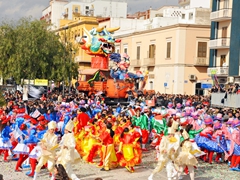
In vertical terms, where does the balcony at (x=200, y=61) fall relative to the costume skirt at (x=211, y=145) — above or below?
above

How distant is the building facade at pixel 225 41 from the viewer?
36438 millimetres

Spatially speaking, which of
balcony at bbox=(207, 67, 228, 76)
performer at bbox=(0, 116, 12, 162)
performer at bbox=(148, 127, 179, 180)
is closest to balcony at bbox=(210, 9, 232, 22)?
balcony at bbox=(207, 67, 228, 76)

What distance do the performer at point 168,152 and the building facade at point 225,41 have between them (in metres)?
25.0

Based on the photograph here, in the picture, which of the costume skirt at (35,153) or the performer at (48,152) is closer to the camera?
the performer at (48,152)

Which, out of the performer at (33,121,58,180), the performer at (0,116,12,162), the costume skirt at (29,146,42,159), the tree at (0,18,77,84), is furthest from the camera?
the tree at (0,18,77,84)

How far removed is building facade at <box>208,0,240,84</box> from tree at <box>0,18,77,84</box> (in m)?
12.9

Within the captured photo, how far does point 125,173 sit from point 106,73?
20623 mm

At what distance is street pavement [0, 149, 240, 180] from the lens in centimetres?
1180

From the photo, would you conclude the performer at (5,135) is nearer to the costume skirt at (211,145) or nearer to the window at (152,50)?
the costume skirt at (211,145)

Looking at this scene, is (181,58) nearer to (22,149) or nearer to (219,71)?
(219,71)

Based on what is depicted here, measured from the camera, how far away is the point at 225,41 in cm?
3778

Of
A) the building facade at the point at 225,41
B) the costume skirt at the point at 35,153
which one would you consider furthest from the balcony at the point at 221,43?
the costume skirt at the point at 35,153

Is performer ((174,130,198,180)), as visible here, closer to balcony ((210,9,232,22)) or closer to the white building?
balcony ((210,9,232,22))

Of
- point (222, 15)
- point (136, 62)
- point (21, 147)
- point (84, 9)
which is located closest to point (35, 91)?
point (222, 15)
